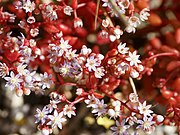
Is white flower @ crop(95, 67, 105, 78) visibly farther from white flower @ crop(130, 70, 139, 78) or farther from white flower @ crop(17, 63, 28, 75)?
white flower @ crop(17, 63, 28, 75)


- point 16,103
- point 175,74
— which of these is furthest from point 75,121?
point 175,74

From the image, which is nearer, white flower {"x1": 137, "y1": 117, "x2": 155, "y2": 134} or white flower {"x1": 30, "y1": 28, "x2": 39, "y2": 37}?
white flower {"x1": 137, "y1": 117, "x2": 155, "y2": 134}

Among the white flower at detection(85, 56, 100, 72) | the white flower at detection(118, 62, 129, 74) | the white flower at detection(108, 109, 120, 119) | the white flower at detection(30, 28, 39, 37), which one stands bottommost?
the white flower at detection(108, 109, 120, 119)

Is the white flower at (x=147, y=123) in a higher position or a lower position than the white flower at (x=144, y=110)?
lower

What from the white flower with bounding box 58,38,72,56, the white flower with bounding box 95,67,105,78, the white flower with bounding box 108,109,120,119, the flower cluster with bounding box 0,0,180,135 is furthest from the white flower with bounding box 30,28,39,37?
the white flower with bounding box 108,109,120,119

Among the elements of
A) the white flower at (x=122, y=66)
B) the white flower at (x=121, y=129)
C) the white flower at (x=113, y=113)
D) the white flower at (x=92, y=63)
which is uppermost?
the white flower at (x=92, y=63)

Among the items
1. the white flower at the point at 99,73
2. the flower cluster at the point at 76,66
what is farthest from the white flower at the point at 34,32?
the white flower at the point at 99,73

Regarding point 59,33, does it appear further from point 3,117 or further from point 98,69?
point 3,117

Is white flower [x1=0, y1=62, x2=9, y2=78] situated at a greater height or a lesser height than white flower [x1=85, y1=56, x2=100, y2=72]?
greater

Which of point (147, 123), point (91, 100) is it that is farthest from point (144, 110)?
point (91, 100)

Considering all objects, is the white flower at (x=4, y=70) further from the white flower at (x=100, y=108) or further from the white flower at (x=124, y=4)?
the white flower at (x=124, y=4)

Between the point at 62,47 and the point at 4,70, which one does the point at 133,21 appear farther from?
the point at 4,70
